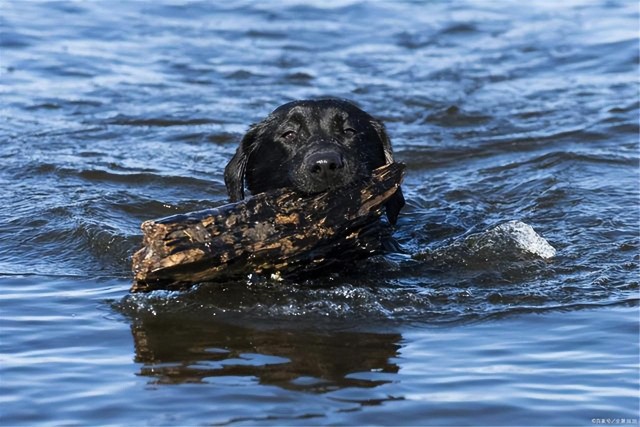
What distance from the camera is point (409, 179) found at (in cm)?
968

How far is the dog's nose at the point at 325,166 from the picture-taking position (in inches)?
242

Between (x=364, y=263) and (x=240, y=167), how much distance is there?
4.26 ft

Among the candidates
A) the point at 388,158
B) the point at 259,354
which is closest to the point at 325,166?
the point at 259,354

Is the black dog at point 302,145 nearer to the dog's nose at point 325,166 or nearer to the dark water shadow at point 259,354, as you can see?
the dog's nose at point 325,166

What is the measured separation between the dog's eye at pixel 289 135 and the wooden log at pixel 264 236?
43.4 inches

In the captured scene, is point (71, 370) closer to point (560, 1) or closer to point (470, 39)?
point (470, 39)

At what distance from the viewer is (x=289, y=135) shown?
7.13m

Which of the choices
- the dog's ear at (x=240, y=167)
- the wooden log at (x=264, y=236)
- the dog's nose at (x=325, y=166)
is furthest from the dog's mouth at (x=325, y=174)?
the dog's ear at (x=240, y=167)

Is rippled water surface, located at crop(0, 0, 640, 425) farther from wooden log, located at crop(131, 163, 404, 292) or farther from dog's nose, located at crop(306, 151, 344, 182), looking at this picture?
dog's nose, located at crop(306, 151, 344, 182)

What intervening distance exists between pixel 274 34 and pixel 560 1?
5.44 m

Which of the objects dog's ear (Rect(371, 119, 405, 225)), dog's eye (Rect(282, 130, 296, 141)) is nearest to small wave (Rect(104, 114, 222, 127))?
dog's ear (Rect(371, 119, 405, 225))

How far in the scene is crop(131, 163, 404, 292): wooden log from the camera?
5.18 metres

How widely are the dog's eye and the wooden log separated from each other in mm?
1101

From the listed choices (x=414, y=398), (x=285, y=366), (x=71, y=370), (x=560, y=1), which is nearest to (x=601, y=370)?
(x=414, y=398)
